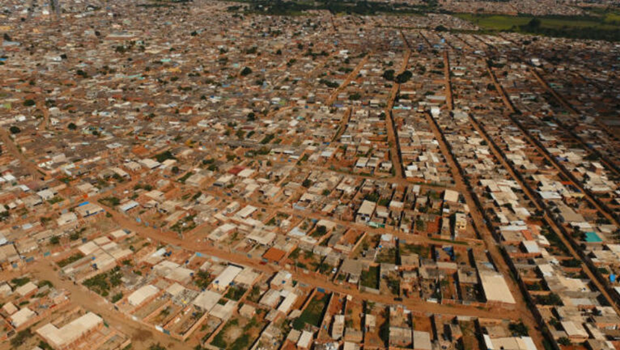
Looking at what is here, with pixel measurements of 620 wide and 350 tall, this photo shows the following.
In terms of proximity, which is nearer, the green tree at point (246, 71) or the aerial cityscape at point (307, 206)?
the aerial cityscape at point (307, 206)

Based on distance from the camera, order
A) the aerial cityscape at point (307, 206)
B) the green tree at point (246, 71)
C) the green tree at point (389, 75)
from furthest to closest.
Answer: the green tree at point (246, 71) → the green tree at point (389, 75) → the aerial cityscape at point (307, 206)

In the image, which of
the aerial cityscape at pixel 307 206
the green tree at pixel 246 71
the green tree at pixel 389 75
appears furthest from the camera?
the green tree at pixel 246 71

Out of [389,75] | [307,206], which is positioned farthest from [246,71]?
[307,206]

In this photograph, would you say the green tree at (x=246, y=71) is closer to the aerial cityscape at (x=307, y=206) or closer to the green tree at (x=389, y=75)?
the aerial cityscape at (x=307, y=206)

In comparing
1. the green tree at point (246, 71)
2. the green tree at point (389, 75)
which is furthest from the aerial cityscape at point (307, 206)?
the green tree at point (246, 71)

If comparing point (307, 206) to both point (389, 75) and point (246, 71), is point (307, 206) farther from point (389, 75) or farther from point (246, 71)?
point (246, 71)

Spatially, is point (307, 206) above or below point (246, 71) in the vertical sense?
below

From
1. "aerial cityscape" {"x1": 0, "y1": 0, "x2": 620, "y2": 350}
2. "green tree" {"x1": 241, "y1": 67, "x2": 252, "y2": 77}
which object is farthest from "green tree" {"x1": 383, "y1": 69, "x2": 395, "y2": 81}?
"green tree" {"x1": 241, "y1": 67, "x2": 252, "y2": 77}

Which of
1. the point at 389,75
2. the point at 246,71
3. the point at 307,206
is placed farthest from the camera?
the point at 246,71

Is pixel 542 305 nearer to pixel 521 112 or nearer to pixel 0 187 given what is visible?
pixel 521 112

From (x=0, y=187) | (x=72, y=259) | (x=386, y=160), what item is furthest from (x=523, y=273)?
(x=0, y=187)
